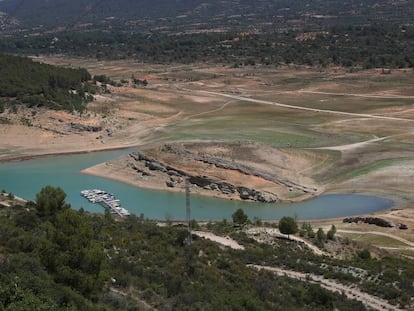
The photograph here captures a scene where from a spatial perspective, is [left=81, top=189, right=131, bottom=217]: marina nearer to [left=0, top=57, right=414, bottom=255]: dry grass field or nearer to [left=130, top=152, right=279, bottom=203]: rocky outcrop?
[left=0, top=57, right=414, bottom=255]: dry grass field

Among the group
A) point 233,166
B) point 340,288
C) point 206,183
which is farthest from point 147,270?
point 233,166

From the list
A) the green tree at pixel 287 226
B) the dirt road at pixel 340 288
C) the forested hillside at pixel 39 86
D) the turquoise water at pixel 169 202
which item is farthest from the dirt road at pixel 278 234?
the forested hillside at pixel 39 86

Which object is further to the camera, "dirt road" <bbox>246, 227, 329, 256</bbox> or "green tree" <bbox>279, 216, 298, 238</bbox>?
"green tree" <bbox>279, 216, 298, 238</bbox>

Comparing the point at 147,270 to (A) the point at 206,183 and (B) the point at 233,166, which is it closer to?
(A) the point at 206,183

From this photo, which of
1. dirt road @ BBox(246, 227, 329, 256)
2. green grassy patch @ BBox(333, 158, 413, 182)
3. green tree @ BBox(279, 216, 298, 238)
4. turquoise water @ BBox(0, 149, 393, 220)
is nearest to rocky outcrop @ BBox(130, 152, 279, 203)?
turquoise water @ BBox(0, 149, 393, 220)

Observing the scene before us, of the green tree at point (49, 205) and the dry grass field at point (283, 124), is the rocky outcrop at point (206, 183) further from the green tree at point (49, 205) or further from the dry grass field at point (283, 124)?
the green tree at point (49, 205)

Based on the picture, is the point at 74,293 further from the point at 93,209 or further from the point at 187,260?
the point at 93,209
